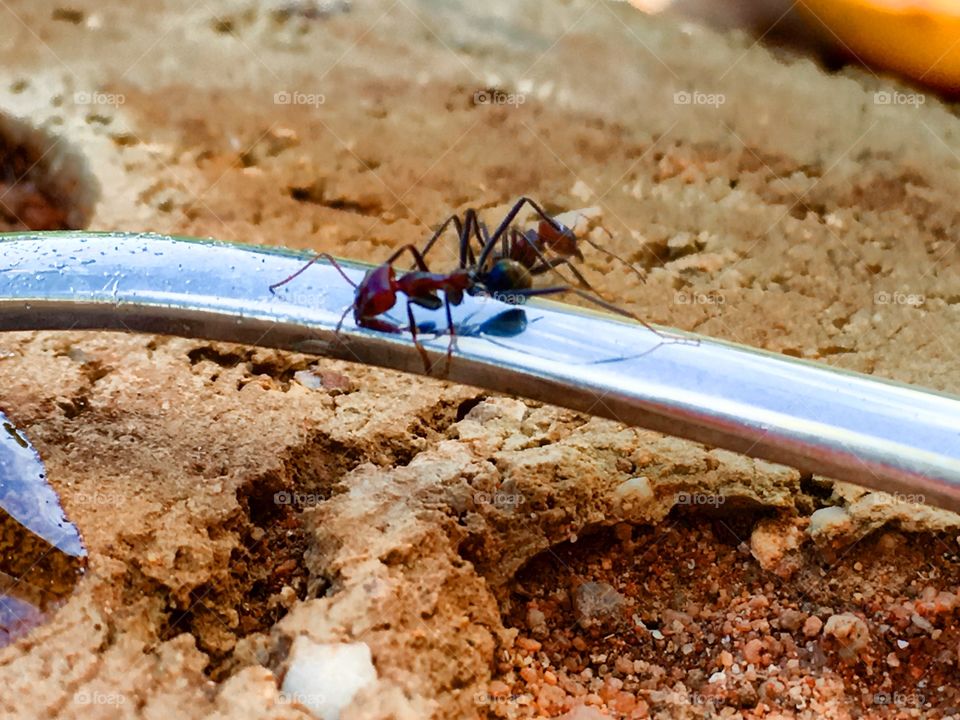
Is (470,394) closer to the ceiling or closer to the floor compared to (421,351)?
closer to the floor

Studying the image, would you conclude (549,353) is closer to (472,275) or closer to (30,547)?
(472,275)

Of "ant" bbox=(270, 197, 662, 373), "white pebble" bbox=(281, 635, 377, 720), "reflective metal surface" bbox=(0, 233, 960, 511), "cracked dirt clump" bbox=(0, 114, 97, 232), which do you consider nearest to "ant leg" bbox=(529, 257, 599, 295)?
"ant" bbox=(270, 197, 662, 373)

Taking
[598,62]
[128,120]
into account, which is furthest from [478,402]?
[128,120]

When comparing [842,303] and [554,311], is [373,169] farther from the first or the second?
[842,303]

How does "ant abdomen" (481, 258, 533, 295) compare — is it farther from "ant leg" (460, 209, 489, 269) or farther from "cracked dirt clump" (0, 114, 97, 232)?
"cracked dirt clump" (0, 114, 97, 232)

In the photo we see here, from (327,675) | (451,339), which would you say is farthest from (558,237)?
(327,675)

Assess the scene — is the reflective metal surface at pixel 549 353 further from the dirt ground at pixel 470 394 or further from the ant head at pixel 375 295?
the dirt ground at pixel 470 394
